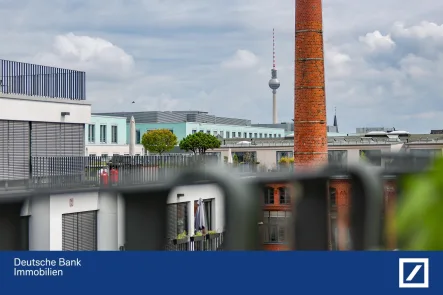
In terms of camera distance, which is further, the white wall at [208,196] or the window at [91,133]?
the window at [91,133]

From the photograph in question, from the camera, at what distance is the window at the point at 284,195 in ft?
5.74

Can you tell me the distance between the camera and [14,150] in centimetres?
2233

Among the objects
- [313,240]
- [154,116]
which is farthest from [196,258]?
[154,116]

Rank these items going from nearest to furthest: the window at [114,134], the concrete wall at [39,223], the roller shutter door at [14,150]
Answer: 1. the concrete wall at [39,223]
2. the roller shutter door at [14,150]
3. the window at [114,134]

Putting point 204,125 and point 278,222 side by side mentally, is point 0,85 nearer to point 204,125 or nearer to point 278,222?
point 278,222

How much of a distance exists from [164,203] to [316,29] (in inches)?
1090

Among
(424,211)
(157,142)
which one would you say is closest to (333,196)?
(424,211)

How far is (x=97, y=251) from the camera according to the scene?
172cm

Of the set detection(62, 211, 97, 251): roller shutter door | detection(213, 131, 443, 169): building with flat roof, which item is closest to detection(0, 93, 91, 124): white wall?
detection(213, 131, 443, 169): building with flat roof

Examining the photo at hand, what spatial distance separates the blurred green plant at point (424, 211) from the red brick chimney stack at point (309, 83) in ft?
90.7

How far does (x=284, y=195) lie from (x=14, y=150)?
21.6 metres

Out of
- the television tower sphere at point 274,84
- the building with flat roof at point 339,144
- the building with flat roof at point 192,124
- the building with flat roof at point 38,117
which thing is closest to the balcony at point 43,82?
the building with flat roof at point 38,117

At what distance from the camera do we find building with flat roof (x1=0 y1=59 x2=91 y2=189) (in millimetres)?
22094

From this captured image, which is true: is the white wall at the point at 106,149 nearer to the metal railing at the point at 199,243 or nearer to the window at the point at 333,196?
the metal railing at the point at 199,243
